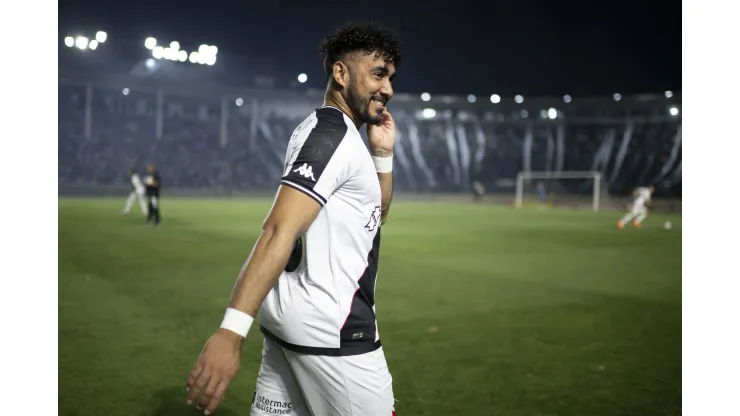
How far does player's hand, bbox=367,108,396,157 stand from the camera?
8.80 feet

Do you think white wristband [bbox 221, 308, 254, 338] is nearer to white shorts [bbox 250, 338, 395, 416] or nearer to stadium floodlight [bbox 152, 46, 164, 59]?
white shorts [bbox 250, 338, 395, 416]

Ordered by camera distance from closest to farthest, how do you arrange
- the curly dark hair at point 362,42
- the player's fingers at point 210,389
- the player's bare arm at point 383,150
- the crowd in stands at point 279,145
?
1. the player's fingers at point 210,389
2. the curly dark hair at point 362,42
3. the player's bare arm at point 383,150
4. the crowd in stands at point 279,145

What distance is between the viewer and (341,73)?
2.21 metres

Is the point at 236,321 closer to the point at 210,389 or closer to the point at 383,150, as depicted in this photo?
the point at 210,389

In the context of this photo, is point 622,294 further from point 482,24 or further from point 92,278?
point 482,24

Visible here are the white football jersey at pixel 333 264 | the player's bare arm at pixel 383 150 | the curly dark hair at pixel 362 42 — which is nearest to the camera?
the white football jersey at pixel 333 264

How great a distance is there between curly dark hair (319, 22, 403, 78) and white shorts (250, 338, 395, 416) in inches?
36.1

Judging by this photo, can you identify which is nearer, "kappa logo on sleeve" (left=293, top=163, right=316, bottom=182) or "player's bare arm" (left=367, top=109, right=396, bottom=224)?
"kappa logo on sleeve" (left=293, top=163, right=316, bottom=182)

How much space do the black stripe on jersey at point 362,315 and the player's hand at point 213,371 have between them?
37cm

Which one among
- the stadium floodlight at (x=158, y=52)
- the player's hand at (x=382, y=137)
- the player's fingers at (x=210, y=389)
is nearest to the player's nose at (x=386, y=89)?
the player's hand at (x=382, y=137)

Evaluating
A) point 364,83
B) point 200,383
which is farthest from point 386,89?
point 200,383

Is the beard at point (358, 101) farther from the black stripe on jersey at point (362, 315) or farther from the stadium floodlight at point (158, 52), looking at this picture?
the stadium floodlight at point (158, 52)

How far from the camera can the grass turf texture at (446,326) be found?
14.8ft

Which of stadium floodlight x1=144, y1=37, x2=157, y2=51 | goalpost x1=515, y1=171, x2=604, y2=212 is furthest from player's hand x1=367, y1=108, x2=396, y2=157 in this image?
stadium floodlight x1=144, y1=37, x2=157, y2=51
